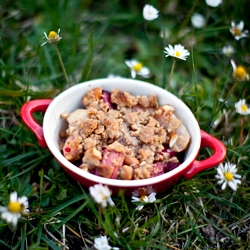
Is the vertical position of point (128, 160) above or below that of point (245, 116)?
above

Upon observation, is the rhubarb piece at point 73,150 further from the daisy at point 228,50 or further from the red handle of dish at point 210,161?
the daisy at point 228,50

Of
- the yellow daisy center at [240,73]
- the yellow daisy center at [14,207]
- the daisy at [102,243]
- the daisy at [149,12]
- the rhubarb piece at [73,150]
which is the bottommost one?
the daisy at [102,243]

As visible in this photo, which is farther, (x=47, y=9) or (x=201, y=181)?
(x=47, y=9)

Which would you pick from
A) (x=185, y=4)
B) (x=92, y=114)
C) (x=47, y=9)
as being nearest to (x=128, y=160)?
(x=92, y=114)


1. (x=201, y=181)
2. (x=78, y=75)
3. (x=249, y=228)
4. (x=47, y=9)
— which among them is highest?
(x=47, y=9)

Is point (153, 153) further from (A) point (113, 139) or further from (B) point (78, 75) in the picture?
(B) point (78, 75)

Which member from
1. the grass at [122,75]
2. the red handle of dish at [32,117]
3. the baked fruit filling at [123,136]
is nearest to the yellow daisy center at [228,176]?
the grass at [122,75]

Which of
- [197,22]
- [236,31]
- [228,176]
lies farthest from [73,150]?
[197,22]

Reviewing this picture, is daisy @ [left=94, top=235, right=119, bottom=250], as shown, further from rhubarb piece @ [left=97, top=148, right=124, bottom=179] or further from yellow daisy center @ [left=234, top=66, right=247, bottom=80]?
yellow daisy center @ [left=234, top=66, right=247, bottom=80]
